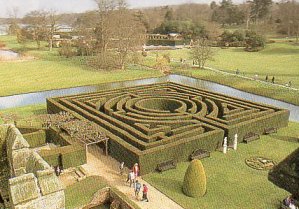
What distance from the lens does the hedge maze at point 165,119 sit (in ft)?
70.8

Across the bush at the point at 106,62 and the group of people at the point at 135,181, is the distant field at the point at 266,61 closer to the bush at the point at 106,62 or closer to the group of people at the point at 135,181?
the bush at the point at 106,62

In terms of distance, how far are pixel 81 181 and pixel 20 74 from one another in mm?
40471

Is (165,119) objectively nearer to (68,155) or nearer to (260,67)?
(68,155)

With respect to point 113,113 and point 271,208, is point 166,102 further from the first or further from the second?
point 271,208

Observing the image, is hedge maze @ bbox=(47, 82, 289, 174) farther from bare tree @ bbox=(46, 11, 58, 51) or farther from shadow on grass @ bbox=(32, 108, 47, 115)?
bare tree @ bbox=(46, 11, 58, 51)

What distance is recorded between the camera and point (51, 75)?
53.6 meters

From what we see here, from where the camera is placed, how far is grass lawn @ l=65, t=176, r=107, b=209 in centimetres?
1662

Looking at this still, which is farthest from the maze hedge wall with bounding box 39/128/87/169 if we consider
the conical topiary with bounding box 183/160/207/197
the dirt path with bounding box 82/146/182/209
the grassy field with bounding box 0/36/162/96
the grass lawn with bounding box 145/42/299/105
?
the grass lawn with bounding box 145/42/299/105

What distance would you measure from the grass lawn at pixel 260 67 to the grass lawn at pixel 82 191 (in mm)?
29437

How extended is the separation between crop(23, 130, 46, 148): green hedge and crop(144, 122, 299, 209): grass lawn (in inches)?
394

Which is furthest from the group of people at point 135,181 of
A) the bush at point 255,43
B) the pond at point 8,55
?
the bush at point 255,43

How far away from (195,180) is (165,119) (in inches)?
365

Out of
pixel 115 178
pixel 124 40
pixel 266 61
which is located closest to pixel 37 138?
pixel 115 178

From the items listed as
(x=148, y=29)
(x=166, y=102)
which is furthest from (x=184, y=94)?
(x=148, y=29)
